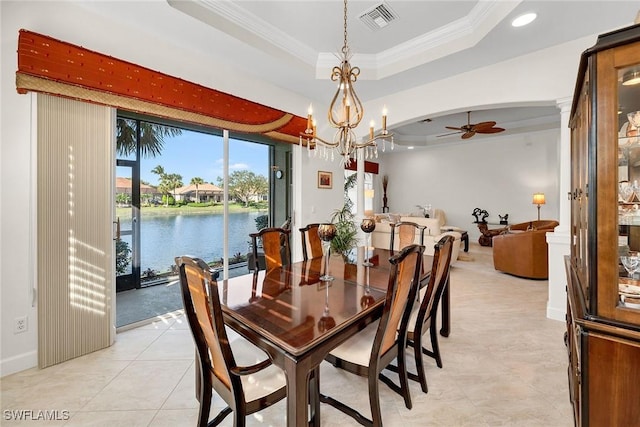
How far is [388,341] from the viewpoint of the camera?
160 centimetres

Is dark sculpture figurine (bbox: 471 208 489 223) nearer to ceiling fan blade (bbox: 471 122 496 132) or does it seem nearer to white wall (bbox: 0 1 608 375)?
ceiling fan blade (bbox: 471 122 496 132)

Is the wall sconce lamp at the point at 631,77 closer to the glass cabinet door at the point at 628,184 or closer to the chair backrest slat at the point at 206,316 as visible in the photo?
the glass cabinet door at the point at 628,184

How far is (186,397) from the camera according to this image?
1.87 meters

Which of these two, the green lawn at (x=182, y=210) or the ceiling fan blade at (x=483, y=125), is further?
the ceiling fan blade at (x=483, y=125)

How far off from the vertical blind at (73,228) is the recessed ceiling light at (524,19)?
3774mm

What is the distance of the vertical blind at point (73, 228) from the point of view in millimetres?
2164

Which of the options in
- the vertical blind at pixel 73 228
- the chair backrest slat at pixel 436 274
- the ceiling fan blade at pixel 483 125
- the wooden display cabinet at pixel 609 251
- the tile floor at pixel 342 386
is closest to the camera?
the wooden display cabinet at pixel 609 251

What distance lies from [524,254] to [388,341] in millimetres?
4150

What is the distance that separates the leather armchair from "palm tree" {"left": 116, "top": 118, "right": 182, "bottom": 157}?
5328 mm

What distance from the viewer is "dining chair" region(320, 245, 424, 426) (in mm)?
1406

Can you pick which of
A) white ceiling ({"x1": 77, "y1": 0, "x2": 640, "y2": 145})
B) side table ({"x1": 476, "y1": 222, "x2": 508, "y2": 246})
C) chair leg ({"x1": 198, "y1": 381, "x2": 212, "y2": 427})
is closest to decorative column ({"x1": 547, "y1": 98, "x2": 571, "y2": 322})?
white ceiling ({"x1": 77, "y1": 0, "x2": 640, "y2": 145})

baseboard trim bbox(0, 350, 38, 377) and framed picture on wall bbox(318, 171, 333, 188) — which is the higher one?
framed picture on wall bbox(318, 171, 333, 188)

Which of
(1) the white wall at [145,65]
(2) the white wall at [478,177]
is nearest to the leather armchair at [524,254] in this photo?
(1) the white wall at [145,65]

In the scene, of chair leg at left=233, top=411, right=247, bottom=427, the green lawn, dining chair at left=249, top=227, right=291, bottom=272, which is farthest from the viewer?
the green lawn
